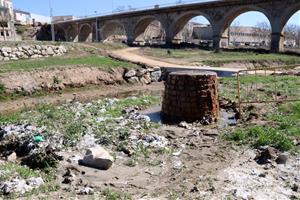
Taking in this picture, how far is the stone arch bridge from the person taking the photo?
38.4m

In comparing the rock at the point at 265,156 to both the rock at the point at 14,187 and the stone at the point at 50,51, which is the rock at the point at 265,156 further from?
the stone at the point at 50,51

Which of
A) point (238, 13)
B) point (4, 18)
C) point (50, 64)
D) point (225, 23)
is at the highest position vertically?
point (4, 18)

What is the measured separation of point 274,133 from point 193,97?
9.27 feet

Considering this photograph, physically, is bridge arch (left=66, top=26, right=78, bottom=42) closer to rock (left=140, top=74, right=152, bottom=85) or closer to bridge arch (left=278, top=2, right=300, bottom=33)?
bridge arch (left=278, top=2, right=300, bottom=33)

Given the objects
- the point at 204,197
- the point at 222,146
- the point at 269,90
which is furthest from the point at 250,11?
the point at 204,197

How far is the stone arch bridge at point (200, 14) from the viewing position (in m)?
38.4

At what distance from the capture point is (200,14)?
46250 millimetres

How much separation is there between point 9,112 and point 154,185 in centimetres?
906

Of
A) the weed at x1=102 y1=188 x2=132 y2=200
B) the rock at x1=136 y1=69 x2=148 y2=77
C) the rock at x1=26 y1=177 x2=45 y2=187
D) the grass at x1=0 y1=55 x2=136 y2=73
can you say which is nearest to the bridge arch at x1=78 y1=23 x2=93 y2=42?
the grass at x1=0 y1=55 x2=136 y2=73

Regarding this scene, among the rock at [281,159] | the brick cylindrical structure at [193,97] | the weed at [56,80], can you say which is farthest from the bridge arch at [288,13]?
the rock at [281,159]

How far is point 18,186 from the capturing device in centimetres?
565

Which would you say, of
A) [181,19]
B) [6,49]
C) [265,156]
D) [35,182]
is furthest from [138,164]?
[181,19]

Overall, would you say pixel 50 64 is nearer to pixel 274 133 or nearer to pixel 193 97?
pixel 193 97

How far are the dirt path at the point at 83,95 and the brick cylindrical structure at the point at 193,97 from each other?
20.8ft
